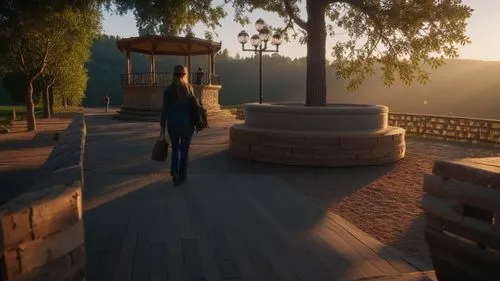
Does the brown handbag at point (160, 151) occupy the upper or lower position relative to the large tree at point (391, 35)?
lower

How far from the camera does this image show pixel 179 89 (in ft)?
19.1

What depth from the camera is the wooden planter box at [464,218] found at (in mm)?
2270

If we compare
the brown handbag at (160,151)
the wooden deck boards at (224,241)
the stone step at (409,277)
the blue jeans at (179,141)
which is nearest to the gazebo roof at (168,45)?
the brown handbag at (160,151)

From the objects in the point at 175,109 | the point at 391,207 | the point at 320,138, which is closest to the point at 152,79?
the point at 320,138

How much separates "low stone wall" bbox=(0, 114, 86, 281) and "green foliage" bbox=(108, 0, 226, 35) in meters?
10.7

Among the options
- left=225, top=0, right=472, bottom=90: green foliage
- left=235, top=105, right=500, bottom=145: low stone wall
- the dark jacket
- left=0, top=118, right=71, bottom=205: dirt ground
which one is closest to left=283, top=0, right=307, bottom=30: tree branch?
left=225, top=0, right=472, bottom=90: green foliage

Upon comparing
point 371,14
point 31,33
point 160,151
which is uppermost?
point 31,33

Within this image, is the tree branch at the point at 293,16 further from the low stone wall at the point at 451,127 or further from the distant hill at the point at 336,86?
the distant hill at the point at 336,86

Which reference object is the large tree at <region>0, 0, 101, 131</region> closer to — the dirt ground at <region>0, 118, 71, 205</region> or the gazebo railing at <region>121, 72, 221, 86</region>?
the dirt ground at <region>0, 118, 71, 205</region>

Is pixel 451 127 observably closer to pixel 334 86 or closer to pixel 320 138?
pixel 320 138

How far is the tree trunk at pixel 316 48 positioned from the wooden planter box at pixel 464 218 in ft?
23.3

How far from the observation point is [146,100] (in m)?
23.1

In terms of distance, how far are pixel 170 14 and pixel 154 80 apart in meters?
12.2

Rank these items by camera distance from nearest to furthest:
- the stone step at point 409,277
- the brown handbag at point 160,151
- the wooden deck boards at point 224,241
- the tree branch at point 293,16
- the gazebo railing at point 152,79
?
the stone step at point 409,277
the wooden deck boards at point 224,241
the brown handbag at point 160,151
the tree branch at point 293,16
the gazebo railing at point 152,79
